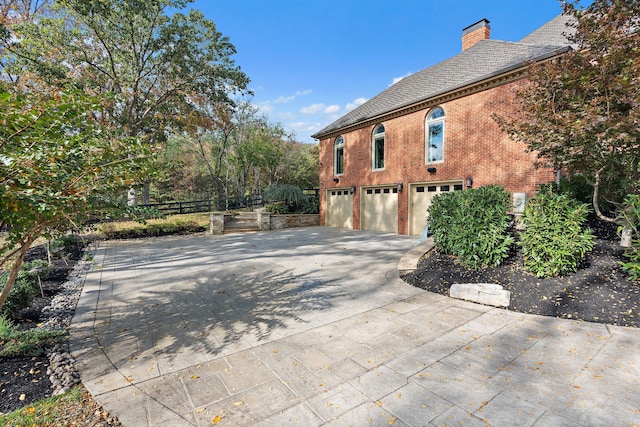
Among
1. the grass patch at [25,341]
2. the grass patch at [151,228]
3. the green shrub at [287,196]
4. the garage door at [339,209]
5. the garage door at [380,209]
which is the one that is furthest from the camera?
the green shrub at [287,196]

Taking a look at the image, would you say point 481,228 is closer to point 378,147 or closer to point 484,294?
point 484,294

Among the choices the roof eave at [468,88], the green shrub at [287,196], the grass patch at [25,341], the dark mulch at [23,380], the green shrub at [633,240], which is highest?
the roof eave at [468,88]

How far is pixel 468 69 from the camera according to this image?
31.8 feet

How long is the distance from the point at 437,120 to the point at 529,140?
5.87 metres

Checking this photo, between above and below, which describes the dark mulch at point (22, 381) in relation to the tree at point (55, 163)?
below

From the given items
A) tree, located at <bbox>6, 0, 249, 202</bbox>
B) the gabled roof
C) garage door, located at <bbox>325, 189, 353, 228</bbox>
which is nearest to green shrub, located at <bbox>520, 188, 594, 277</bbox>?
the gabled roof

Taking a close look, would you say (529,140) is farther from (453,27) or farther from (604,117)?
(453,27)

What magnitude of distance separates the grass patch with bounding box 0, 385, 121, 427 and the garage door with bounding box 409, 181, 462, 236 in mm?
9899

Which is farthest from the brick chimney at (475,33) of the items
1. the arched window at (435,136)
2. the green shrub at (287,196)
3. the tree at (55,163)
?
the tree at (55,163)

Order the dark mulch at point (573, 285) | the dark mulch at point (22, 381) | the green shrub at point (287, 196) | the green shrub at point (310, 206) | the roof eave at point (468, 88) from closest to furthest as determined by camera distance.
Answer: the dark mulch at point (22, 381) < the dark mulch at point (573, 285) < the roof eave at point (468, 88) < the green shrub at point (287, 196) < the green shrub at point (310, 206)

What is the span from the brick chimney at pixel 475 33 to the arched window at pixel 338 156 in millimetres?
6560

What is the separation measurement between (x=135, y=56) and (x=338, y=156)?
10034 mm

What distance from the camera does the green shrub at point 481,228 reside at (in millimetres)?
4719

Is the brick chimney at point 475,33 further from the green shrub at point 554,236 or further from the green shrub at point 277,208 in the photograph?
the green shrub at point 277,208
